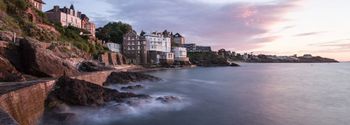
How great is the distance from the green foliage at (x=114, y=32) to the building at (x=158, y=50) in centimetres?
814

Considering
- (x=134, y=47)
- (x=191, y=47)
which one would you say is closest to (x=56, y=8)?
(x=134, y=47)

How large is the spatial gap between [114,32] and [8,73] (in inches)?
3212

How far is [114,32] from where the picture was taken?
10338cm

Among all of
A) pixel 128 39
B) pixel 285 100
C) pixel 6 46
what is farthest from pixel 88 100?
pixel 128 39

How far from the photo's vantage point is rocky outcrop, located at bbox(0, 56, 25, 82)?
2161 centimetres

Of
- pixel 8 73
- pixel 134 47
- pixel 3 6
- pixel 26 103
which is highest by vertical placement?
pixel 3 6

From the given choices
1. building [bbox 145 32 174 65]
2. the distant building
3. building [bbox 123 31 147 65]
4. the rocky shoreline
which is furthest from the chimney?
the distant building

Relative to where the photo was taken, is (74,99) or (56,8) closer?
(74,99)

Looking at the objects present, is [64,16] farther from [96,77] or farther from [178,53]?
[178,53]

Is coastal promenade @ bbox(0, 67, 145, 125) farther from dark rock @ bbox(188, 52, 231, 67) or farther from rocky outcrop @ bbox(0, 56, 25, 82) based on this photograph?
dark rock @ bbox(188, 52, 231, 67)

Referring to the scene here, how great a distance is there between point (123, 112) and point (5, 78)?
25.7 feet

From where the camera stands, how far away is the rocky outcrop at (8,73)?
21.6 m

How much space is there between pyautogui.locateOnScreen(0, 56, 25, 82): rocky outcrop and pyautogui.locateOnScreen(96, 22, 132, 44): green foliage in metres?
73.7

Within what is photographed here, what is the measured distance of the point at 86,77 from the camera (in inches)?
1190
